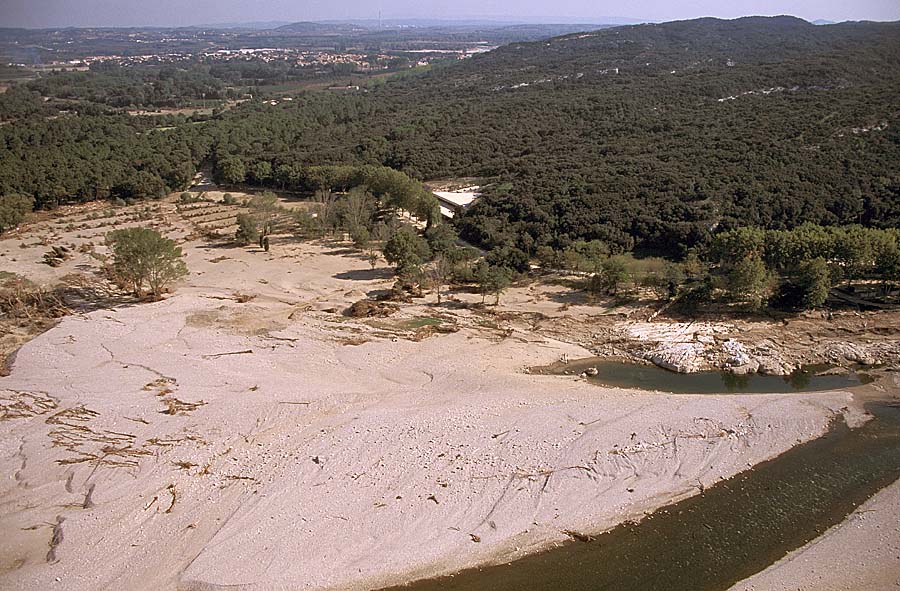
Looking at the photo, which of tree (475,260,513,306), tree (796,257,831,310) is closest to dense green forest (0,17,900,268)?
tree (475,260,513,306)

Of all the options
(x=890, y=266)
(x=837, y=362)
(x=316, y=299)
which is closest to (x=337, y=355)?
(x=316, y=299)

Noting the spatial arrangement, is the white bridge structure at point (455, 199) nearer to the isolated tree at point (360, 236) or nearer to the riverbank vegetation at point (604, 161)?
the riverbank vegetation at point (604, 161)

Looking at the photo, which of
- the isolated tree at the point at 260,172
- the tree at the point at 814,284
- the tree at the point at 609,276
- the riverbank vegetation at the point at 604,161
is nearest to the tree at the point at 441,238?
the riverbank vegetation at the point at 604,161

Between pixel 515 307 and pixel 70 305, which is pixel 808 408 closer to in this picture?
pixel 515 307

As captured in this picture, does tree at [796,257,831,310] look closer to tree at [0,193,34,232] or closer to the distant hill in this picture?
the distant hill

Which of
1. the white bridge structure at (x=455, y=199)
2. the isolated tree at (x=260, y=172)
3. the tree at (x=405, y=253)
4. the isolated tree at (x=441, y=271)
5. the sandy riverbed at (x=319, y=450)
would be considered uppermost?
the isolated tree at (x=260, y=172)

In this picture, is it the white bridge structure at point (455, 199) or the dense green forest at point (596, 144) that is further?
the white bridge structure at point (455, 199)
